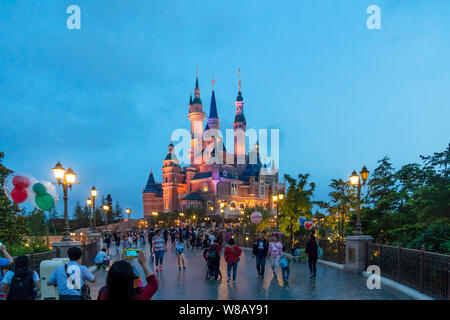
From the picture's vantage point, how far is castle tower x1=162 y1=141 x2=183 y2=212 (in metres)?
82.9

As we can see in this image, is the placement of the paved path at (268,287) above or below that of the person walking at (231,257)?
below

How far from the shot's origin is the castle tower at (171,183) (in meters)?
82.9

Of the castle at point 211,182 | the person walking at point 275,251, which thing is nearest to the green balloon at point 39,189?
the person walking at point 275,251

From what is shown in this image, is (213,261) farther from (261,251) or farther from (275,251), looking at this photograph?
(275,251)

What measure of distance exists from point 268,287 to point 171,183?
7480 cm

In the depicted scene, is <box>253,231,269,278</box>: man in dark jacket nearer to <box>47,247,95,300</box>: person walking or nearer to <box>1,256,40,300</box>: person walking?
<box>47,247,95,300</box>: person walking

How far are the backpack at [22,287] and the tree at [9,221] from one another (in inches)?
Answer: 446

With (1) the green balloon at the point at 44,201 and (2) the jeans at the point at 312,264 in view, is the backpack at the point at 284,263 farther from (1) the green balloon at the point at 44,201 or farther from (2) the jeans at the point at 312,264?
(1) the green balloon at the point at 44,201

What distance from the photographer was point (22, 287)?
4.90 meters

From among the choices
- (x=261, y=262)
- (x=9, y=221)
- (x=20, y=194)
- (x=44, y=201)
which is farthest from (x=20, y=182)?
(x=261, y=262)

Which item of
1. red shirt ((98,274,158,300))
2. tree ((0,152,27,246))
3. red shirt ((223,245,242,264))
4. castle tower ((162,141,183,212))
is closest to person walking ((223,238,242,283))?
red shirt ((223,245,242,264))

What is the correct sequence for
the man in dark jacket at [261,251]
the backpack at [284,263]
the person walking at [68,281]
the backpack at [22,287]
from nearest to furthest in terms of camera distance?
the person walking at [68,281], the backpack at [22,287], the backpack at [284,263], the man in dark jacket at [261,251]
